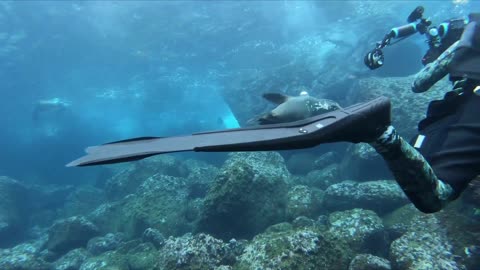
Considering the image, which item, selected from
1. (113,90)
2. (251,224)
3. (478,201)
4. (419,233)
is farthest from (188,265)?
(113,90)

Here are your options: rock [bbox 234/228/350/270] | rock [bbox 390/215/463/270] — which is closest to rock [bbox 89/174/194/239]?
rock [bbox 234/228/350/270]

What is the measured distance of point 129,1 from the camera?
18.8 meters

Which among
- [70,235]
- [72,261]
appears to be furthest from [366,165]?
[70,235]

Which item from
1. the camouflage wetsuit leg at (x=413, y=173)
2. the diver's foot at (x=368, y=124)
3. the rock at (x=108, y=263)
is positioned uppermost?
the diver's foot at (x=368, y=124)

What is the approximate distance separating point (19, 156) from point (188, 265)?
2047 inches

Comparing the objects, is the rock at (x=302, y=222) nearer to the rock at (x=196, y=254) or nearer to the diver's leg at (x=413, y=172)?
the rock at (x=196, y=254)

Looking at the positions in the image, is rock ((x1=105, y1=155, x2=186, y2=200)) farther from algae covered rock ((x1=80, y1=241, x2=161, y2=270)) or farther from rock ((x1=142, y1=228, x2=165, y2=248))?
algae covered rock ((x1=80, y1=241, x2=161, y2=270))

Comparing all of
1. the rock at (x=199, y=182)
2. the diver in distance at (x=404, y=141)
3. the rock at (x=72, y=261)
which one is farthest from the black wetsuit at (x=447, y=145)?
the rock at (x=72, y=261)

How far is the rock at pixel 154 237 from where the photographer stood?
9474 millimetres

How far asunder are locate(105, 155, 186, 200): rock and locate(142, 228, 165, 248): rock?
21.4ft

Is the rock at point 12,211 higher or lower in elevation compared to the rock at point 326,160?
lower

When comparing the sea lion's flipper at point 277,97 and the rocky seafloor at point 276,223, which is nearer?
the sea lion's flipper at point 277,97

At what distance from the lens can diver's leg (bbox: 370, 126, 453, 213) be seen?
2.22 m

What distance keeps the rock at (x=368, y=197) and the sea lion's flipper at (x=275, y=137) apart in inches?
263
